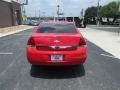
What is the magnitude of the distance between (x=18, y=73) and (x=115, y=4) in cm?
9869

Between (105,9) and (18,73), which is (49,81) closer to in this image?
(18,73)

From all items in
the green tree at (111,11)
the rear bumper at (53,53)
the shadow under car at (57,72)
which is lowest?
the green tree at (111,11)

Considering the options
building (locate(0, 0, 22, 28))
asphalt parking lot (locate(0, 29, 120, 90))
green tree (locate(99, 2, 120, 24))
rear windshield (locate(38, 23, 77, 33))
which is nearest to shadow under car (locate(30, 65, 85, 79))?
asphalt parking lot (locate(0, 29, 120, 90))

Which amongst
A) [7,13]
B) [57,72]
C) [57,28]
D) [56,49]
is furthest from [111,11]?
[56,49]

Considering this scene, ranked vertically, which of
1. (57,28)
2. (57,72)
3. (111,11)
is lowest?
(111,11)

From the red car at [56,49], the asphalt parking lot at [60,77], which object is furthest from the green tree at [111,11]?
the red car at [56,49]

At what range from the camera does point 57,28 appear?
33.9 feet

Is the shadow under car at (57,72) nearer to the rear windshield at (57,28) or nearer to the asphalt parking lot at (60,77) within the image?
the asphalt parking lot at (60,77)

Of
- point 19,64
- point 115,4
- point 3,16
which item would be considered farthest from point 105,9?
point 19,64

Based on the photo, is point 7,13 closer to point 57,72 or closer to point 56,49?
point 57,72

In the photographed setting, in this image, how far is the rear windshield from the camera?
33.4 feet

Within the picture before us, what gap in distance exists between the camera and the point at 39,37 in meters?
9.38

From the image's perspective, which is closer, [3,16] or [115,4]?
[3,16]

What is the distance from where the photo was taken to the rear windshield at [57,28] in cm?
1018
